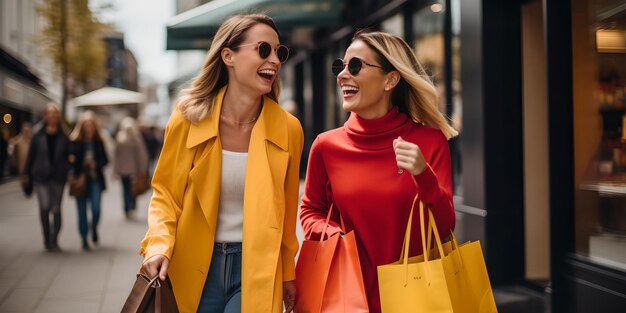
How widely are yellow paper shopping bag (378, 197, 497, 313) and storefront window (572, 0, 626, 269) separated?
2.79m

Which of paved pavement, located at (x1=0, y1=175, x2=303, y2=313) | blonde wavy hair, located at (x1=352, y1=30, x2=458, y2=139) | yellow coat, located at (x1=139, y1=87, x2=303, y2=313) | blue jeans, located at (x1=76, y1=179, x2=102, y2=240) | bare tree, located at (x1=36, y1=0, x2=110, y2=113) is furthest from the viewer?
bare tree, located at (x1=36, y1=0, x2=110, y2=113)

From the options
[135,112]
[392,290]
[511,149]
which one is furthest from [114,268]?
[135,112]

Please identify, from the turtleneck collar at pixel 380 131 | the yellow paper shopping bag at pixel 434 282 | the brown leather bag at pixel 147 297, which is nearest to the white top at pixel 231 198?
the brown leather bag at pixel 147 297

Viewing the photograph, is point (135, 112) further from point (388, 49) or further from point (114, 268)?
point (388, 49)

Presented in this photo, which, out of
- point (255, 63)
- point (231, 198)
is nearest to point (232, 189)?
point (231, 198)

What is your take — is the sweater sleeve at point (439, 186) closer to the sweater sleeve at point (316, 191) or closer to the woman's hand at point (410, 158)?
the woman's hand at point (410, 158)

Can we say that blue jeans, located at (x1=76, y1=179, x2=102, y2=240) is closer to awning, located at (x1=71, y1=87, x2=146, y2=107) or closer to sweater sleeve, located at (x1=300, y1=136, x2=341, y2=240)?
sweater sleeve, located at (x1=300, y1=136, x2=341, y2=240)

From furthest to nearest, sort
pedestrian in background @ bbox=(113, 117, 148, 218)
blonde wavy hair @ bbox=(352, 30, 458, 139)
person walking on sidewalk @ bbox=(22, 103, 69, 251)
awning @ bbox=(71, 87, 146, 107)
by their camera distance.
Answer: awning @ bbox=(71, 87, 146, 107), pedestrian in background @ bbox=(113, 117, 148, 218), person walking on sidewalk @ bbox=(22, 103, 69, 251), blonde wavy hair @ bbox=(352, 30, 458, 139)

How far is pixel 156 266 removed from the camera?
8.23 ft

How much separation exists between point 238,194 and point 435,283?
0.88 metres

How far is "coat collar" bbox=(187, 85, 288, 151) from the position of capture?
2750 millimetres

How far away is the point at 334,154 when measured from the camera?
293cm

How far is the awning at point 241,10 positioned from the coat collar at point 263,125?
26.2 feet

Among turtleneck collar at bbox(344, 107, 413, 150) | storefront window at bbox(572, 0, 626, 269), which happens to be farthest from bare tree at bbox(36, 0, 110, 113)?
turtleneck collar at bbox(344, 107, 413, 150)
